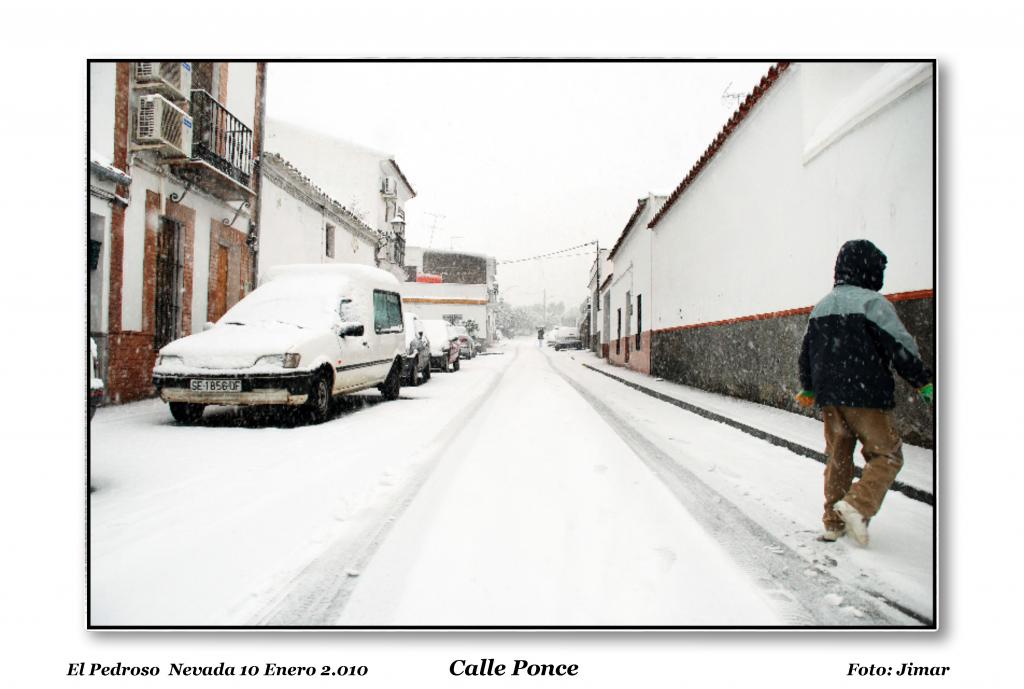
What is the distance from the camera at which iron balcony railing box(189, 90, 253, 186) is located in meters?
7.02

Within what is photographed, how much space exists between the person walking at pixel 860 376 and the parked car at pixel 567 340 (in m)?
41.8

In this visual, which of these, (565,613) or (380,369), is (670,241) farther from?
(565,613)

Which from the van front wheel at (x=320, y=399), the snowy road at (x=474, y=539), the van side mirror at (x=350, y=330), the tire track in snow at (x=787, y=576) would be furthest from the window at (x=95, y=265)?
the van side mirror at (x=350, y=330)

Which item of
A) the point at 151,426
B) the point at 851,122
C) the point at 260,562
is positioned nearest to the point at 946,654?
the point at 260,562

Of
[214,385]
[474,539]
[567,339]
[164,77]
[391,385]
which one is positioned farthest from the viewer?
[567,339]

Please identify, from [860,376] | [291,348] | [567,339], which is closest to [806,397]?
[860,376]

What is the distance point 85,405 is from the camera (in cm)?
266

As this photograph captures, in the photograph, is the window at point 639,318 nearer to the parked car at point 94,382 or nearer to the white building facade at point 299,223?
the white building facade at point 299,223

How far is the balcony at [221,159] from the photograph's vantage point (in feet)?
23.1

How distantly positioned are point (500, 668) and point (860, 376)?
1.95m

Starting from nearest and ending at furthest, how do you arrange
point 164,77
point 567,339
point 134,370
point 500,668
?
point 500,668
point 164,77
point 134,370
point 567,339

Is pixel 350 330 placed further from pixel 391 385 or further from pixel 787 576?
pixel 787 576

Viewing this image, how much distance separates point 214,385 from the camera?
545 cm

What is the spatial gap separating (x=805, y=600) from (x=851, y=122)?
4.71 m
